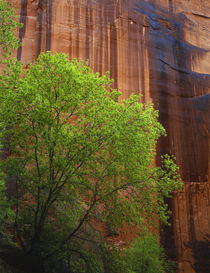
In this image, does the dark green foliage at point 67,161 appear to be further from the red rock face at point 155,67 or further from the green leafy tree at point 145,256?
the red rock face at point 155,67

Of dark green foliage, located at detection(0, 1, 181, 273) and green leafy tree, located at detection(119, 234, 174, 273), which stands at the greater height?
dark green foliage, located at detection(0, 1, 181, 273)

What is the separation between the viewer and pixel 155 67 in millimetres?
22969

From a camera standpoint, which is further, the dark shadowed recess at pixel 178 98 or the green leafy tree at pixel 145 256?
the dark shadowed recess at pixel 178 98

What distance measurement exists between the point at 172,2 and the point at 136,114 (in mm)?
20754

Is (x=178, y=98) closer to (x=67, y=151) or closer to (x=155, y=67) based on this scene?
(x=155, y=67)

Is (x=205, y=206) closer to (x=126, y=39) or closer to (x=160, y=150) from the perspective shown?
(x=160, y=150)

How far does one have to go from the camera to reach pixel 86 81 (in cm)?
1191

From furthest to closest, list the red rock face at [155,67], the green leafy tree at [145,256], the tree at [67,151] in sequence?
the red rock face at [155,67] < the green leafy tree at [145,256] < the tree at [67,151]

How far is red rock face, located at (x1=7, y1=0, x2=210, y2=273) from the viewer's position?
62.1 feet

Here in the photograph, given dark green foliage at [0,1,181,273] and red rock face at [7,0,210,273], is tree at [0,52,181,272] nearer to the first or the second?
dark green foliage at [0,1,181,273]

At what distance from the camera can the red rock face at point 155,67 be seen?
1892cm

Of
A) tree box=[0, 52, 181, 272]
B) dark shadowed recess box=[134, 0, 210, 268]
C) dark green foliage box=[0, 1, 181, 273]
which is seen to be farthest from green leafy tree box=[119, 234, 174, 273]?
tree box=[0, 52, 181, 272]

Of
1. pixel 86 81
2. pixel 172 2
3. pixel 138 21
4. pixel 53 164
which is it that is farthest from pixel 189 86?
pixel 53 164

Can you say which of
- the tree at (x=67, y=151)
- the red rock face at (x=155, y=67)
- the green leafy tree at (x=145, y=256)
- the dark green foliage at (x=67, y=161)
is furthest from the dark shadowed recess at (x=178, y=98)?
the tree at (x=67, y=151)
